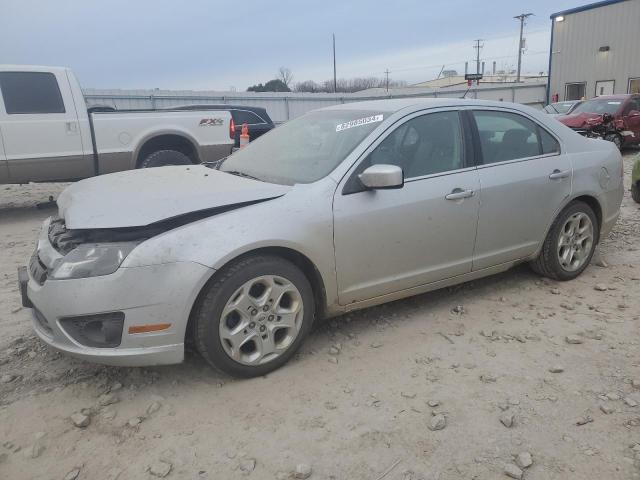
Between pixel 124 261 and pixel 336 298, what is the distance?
1286mm

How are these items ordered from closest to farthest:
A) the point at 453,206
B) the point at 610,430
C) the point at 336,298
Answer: the point at 610,430 → the point at 336,298 → the point at 453,206

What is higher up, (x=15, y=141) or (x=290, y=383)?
(x=15, y=141)

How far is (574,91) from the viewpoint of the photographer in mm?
27828

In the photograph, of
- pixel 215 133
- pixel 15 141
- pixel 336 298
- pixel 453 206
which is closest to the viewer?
pixel 336 298

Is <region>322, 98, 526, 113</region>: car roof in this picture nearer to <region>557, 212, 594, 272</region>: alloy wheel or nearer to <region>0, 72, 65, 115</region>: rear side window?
<region>557, 212, 594, 272</region>: alloy wheel

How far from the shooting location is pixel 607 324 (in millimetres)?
3643

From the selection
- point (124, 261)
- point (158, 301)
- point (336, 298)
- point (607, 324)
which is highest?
point (124, 261)

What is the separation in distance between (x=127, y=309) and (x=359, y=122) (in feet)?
6.42

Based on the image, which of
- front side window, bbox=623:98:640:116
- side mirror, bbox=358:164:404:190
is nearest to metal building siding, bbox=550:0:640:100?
front side window, bbox=623:98:640:116

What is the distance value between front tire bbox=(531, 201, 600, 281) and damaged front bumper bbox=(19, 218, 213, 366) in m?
2.95

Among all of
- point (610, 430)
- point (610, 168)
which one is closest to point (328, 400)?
point (610, 430)

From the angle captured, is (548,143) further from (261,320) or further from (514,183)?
(261,320)

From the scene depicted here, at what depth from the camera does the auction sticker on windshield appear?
11.5ft

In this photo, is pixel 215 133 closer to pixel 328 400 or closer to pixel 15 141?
pixel 15 141
